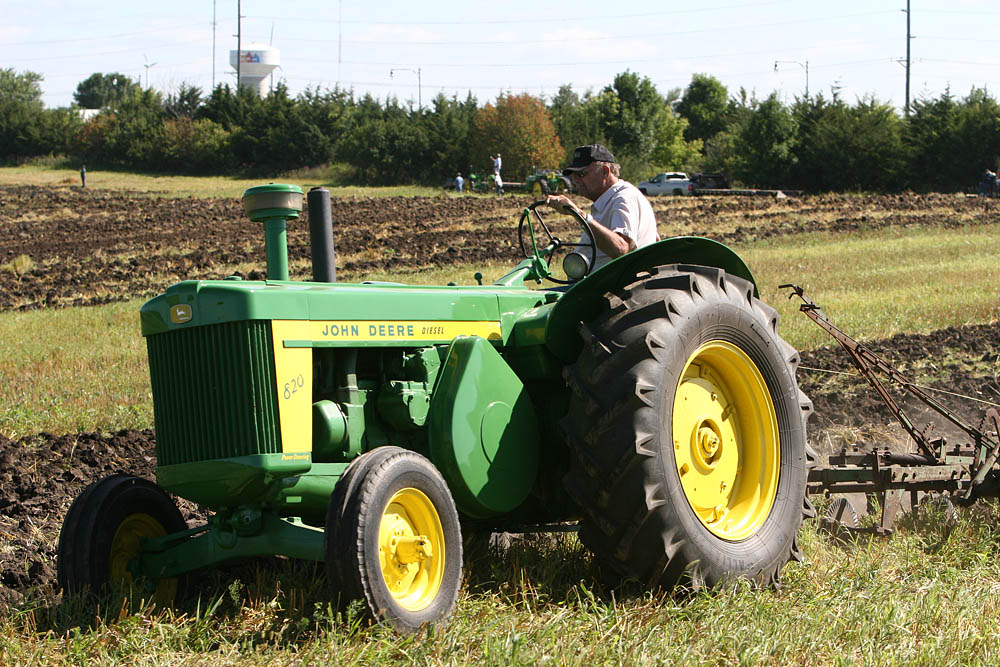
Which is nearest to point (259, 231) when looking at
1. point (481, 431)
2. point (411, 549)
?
point (481, 431)

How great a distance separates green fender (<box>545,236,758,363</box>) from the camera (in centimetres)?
443

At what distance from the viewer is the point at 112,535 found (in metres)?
4.03

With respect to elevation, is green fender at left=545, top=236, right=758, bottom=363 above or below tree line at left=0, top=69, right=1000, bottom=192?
below

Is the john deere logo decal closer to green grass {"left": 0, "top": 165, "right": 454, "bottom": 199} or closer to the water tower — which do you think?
green grass {"left": 0, "top": 165, "right": 454, "bottom": 199}

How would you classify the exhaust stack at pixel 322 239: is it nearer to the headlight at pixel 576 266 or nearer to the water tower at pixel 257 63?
the headlight at pixel 576 266

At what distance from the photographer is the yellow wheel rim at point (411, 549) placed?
3.68m

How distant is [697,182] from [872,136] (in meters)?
9.06

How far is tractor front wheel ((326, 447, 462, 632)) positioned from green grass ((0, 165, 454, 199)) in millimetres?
35573

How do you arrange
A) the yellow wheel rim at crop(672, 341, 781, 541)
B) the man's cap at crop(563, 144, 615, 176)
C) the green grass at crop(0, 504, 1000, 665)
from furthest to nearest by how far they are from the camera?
1. the man's cap at crop(563, 144, 615, 176)
2. the yellow wheel rim at crop(672, 341, 781, 541)
3. the green grass at crop(0, 504, 1000, 665)

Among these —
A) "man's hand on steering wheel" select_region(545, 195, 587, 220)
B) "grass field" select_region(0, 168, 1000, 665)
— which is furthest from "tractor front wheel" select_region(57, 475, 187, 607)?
"man's hand on steering wheel" select_region(545, 195, 587, 220)

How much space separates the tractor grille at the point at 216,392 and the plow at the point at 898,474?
3.00m

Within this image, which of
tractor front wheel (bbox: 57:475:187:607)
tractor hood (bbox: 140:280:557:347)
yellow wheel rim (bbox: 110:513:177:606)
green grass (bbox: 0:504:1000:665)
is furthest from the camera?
yellow wheel rim (bbox: 110:513:177:606)

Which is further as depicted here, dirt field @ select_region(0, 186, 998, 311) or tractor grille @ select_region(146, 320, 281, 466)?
dirt field @ select_region(0, 186, 998, 311)

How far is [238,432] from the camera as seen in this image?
3.79 m
